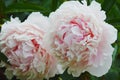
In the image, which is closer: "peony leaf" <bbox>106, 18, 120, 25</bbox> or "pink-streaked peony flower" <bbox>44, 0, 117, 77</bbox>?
"pink-streaked peony flower" <bbox>44, 0, 117, 77</bbox>

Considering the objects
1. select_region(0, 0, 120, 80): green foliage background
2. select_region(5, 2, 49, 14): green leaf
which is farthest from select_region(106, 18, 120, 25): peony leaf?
select_region(5, 2, 49, 14): green leaf

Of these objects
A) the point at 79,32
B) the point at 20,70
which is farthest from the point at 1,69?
the point at 79,32

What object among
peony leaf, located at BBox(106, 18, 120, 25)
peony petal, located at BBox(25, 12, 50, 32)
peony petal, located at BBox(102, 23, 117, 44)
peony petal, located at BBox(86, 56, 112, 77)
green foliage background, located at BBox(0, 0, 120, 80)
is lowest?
green foliage background, located at BBox(0, 0, 120, 80)

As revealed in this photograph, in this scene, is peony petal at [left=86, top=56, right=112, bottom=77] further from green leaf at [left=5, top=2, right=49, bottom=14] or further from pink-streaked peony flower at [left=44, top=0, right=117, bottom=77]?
green leaf at [left=5, top=2, right=49, bottom=14]

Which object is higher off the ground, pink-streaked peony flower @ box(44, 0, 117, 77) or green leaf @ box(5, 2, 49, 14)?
pink-streaked peony flower @ box(44, 0, 117, 77)

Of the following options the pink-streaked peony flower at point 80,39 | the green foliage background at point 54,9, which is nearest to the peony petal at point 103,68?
the pink-streaked peony flower at point 80,39
